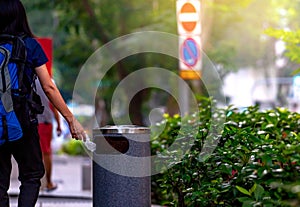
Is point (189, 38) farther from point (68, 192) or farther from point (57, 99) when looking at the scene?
point (57, 99)

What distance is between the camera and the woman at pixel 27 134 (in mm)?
5406

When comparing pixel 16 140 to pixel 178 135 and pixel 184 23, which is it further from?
pixel 184 23

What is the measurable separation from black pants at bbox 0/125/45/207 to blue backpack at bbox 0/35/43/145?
0.16m

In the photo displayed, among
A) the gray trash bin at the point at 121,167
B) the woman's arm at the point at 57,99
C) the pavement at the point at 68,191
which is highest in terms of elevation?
the woman's arm at the point at 57,99

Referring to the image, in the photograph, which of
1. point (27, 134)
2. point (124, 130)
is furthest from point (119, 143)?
point (27, 134)

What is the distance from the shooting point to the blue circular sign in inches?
496

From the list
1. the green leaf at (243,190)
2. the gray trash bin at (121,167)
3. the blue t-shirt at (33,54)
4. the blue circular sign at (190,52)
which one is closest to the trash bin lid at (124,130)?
the gray trash bin at (121,167)

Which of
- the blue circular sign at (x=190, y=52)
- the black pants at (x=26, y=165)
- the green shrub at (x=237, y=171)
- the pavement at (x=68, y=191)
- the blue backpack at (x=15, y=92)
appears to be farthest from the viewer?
the blue circular sign at (x=190, y=52)

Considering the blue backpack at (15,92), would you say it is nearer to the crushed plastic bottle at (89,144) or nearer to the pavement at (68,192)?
the crushed plastic bottle at (89,144)

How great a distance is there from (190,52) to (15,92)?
297 inches

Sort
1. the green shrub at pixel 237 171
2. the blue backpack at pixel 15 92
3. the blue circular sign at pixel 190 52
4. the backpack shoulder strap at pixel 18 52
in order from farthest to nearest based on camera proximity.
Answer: the blue circular sign at pixel 190 52 → the backpack shoulder strap at pixel 18 52 → the blue backpack at pixel 15 92 → the green shrub at pixel 237 171

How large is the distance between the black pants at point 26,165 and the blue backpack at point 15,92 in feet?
0.52

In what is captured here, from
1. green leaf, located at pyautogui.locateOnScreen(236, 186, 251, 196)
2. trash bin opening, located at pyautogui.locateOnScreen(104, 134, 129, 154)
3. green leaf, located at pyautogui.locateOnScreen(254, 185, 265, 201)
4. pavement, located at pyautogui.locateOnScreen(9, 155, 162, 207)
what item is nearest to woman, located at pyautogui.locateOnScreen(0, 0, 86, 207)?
trash bin opening, located at pyautogui.locateOnScreen(104, 134, 129, 154)

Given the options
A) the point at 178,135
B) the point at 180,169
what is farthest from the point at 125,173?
the point at 178,135
